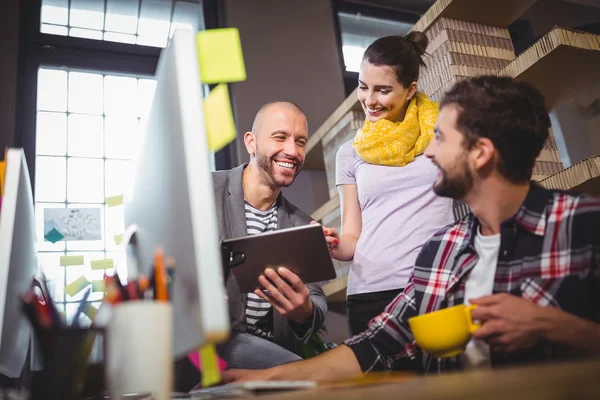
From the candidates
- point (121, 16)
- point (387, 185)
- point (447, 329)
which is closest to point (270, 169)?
point (387, 185)

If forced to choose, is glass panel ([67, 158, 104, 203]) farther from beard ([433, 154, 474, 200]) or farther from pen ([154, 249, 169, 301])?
pen ([154, 249, 169, 301])

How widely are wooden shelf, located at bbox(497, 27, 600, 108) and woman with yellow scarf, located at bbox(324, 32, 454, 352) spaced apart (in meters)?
0.34

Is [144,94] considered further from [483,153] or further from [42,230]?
[483,153]

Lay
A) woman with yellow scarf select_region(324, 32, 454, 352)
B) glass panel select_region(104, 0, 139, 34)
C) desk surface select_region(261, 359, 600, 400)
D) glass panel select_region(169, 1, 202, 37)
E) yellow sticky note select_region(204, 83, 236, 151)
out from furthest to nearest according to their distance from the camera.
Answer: glass panel select_region(169, 1, 202, 37), glass panel select_region(104, 0, 139, 34), woman with yellow scarf select_region(324, 32, 454, 352), yellow sticky note select_region(204, 83, 236, 151), desk surface select_region(261, 359, 600, 400)

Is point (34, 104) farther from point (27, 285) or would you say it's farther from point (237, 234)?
point (27, 285)

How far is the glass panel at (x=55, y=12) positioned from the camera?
305 cm

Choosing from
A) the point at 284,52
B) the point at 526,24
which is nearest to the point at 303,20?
the point at 284,52

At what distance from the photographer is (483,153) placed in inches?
43.0

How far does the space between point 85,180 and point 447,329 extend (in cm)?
251

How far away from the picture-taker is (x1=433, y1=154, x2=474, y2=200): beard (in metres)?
1.10

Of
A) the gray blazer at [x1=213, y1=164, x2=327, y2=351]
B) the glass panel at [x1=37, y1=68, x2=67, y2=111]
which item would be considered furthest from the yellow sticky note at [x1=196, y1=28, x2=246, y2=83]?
the glass panel at [x1=37, y1=68, x2=67, y2=111]

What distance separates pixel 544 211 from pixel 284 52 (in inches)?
101

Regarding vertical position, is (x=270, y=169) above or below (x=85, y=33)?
below

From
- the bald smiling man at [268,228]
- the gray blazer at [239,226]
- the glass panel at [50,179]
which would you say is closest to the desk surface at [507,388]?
the bald smiling man at [268,228]
